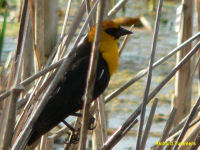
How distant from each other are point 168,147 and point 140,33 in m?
3.28

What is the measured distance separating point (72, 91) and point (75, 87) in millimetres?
20

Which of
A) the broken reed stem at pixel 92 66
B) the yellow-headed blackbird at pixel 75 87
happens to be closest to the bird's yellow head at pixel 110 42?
the yellow-headed blackbird at pixel 75 87

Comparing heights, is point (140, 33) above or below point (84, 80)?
below

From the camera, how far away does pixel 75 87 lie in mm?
2082

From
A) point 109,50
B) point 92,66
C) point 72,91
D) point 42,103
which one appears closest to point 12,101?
point 42,103

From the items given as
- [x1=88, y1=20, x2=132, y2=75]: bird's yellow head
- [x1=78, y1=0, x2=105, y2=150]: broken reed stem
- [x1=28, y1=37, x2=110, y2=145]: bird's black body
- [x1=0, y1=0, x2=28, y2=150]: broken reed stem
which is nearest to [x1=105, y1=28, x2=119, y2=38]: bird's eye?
[x1=88, y1=20, x2=132, y2=75]: bird's yellow head

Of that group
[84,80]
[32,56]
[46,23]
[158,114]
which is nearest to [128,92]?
[158,114]

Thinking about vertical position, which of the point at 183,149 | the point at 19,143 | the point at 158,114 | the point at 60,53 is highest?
the point at 60,53

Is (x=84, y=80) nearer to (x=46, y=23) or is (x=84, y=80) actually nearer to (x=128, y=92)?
(x=46, y=23)

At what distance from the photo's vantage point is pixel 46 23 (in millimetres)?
3141

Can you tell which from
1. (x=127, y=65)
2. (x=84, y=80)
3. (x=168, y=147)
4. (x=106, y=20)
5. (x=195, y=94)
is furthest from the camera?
(x=127, y=65)

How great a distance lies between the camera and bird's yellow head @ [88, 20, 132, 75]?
2.21 meters

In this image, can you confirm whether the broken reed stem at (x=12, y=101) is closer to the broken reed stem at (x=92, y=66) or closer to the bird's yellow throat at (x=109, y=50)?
the broken reed stem at (x=92, y=66)

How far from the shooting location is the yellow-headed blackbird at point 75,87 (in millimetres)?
1955
